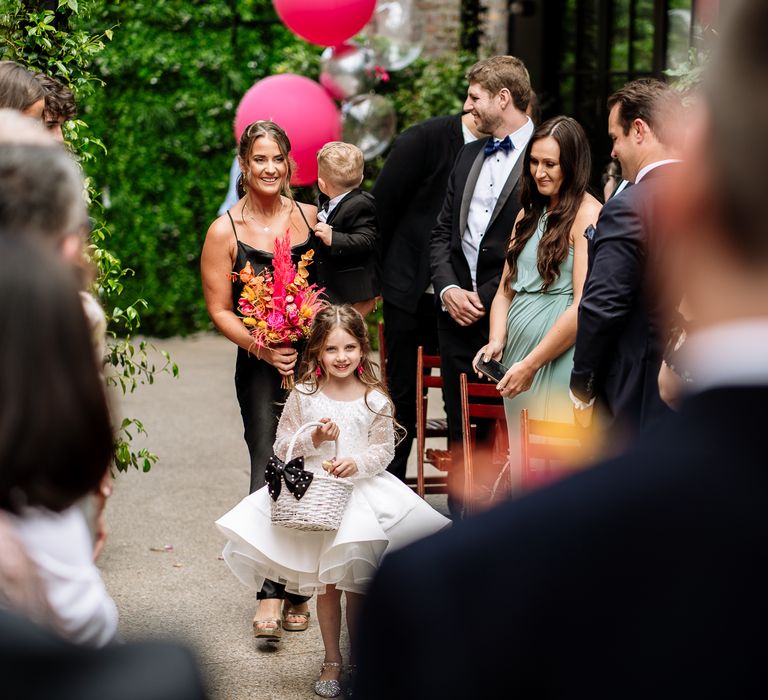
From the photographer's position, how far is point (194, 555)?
5516mm

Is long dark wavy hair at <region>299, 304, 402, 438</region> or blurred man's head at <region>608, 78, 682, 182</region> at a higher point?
blurred man's head at <region>608, 78, 682, 182</region>

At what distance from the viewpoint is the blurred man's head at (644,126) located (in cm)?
409

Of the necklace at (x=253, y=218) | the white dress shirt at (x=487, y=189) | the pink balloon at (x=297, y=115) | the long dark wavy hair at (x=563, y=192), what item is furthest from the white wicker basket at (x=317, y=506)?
the pink balloon at (x=297, y=115)

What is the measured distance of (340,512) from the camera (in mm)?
3877

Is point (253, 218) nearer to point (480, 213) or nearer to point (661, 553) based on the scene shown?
point (480, 213)

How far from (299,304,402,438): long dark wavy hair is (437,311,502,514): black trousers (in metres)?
1.14

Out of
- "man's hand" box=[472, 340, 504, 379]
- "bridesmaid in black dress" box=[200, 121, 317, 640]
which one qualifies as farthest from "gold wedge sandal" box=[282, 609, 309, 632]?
"man's hand" box=[472, 340, 504, 379]

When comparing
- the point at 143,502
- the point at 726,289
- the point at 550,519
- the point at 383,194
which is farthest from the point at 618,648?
the point at 143,502

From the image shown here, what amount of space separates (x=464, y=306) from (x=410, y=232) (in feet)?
2.77

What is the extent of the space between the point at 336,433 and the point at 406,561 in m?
3.14

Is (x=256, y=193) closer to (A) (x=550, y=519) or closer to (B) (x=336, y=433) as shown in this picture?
(B) (x=336, y=433)

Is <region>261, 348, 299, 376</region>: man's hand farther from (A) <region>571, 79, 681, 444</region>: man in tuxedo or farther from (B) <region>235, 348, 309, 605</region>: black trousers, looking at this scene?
(A) <region>571, 79, 681, 444</region>: man in tuxedo

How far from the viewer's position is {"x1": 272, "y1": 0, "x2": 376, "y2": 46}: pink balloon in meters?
7.66

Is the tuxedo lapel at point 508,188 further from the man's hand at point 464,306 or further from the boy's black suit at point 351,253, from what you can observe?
the boy's black suit at point 351,253
